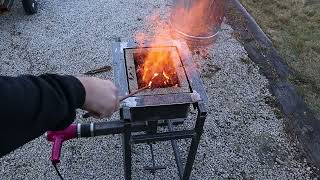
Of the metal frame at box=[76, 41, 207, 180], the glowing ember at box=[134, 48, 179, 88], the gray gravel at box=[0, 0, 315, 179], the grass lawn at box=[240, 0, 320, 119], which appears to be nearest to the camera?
the metal frame at box=[76, 41, 207, 180]

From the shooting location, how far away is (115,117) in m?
4.30

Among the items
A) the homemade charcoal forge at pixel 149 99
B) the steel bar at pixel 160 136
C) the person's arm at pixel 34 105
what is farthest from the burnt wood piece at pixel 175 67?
the person's arm at pixel 34 105

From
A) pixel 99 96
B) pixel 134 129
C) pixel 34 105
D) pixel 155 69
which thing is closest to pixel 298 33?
pixel 155 69

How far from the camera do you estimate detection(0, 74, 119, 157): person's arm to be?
53.9 inches

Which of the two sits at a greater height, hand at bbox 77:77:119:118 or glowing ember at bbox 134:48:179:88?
hand at bbox 77:77:119:118

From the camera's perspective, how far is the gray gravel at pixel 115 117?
3744mm

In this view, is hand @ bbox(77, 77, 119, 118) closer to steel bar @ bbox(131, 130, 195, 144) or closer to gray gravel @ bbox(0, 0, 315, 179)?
steel bar @ bbox(131, 130, 195, 144)

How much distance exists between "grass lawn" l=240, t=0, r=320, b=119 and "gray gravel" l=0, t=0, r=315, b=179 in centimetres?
65

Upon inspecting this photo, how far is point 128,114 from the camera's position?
8.43ft

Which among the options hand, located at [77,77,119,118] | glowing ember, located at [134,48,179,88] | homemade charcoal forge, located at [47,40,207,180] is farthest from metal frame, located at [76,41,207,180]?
hand, located at [77,77,119,118]

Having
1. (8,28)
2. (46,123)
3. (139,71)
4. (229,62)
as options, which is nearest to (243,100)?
(229,62)

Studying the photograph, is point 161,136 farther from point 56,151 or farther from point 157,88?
point 56,151

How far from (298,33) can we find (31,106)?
565 centimetres

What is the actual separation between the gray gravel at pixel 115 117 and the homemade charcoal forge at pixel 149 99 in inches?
29.3
